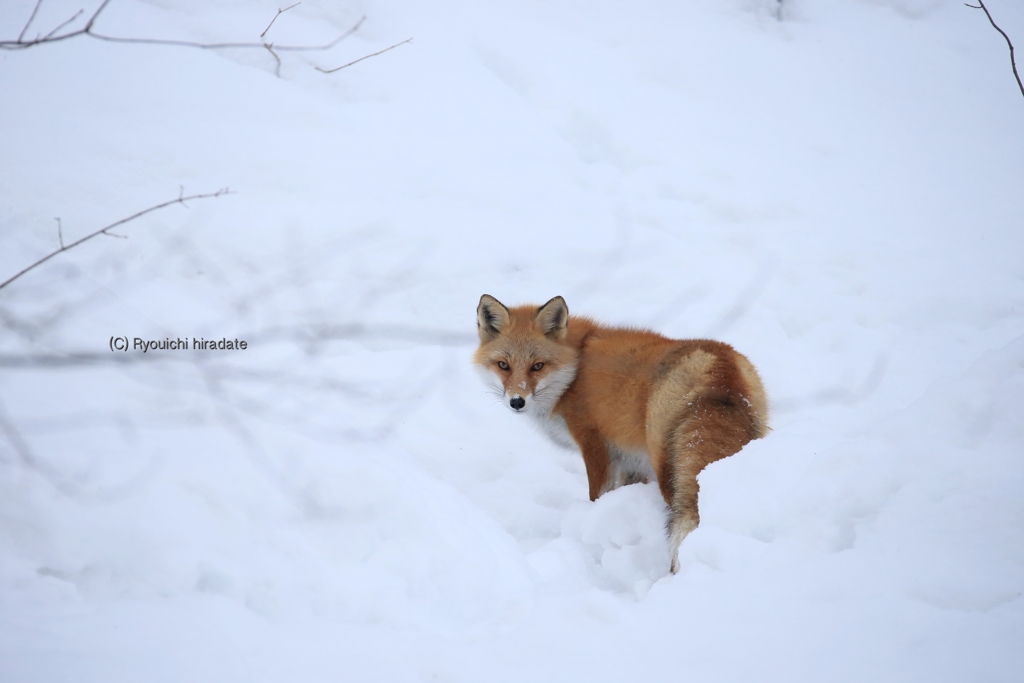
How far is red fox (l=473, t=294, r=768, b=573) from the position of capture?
3.09 m

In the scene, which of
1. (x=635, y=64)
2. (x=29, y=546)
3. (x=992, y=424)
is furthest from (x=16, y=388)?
(x=635, y=64)

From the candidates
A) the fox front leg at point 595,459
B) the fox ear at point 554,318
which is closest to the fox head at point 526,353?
the fox ear at point 554,318

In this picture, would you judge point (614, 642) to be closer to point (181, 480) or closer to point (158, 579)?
point (158, 579)

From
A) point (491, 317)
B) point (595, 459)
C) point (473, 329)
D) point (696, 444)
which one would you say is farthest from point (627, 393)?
point (473, 329)

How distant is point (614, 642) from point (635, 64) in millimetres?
7886

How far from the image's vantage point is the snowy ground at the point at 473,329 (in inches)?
78.2

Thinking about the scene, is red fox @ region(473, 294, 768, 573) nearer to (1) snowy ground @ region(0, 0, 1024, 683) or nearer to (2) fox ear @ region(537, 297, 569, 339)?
(2) fox ear @ region(537, 297, 569, 339)

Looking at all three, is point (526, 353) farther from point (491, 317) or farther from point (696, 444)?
point (696, 444)

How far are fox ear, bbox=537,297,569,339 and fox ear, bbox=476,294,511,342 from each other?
0.83 ft

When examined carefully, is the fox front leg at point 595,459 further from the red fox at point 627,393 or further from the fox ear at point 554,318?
the fox ear at point 554,318

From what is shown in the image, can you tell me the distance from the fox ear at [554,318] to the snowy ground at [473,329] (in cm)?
76

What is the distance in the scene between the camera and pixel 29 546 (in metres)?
2.28

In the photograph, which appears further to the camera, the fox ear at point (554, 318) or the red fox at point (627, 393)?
the fox ear at point (554, 318)

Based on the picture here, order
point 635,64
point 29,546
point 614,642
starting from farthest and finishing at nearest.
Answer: point 635,64
point 29,546
point 614,642
